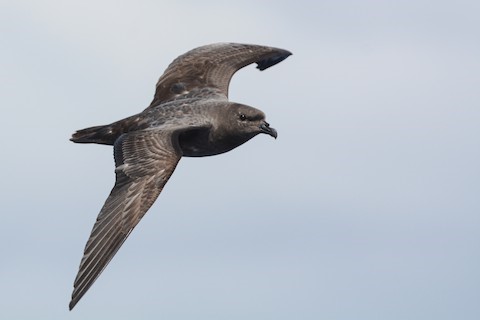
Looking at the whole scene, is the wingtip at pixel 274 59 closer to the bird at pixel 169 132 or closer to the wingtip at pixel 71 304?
the bird at pixel 169 132

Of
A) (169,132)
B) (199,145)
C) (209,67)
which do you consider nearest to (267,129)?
(199,145)

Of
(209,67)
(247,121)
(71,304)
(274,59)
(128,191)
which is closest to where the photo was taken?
(71,304)

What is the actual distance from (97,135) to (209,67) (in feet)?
12.2

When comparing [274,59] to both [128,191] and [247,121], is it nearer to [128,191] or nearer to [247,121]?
[247,121]

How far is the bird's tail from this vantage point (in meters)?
22.1

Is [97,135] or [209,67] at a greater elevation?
[209,67]

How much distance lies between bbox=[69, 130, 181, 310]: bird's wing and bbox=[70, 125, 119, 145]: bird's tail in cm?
59

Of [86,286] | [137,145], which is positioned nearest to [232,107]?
[137,145]

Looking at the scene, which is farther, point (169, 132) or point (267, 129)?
point (267, 129)

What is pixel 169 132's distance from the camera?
21281 mm

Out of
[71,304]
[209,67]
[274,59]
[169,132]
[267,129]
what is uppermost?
[274,59]

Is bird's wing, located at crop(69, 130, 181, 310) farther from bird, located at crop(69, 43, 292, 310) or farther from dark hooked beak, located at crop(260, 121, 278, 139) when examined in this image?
dark hooked beak, located at crop(260, 121, 278, 139)

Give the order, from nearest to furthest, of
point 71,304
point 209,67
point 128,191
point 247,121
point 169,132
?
point 71,304
point 128,191
point 169,132
point 247,121
point 209,67

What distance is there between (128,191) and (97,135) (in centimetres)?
238
